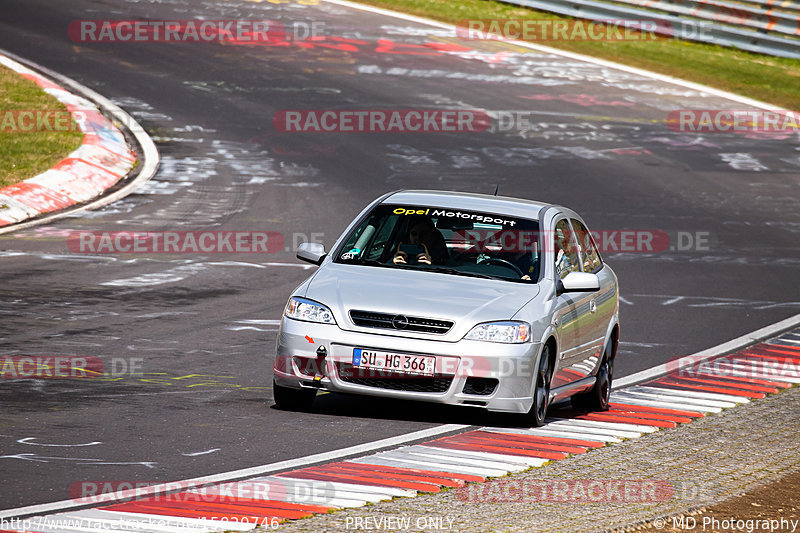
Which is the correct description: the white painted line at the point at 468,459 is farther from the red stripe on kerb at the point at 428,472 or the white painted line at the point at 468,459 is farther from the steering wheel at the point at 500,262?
the steering wheel at the point at 500,262

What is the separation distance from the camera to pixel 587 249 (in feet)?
36.4

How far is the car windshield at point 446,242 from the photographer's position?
32.6 feet

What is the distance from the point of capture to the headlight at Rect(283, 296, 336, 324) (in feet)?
29.8

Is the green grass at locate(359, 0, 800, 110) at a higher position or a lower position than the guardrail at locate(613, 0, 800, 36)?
lower

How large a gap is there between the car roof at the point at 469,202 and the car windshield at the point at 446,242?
2.9 inches

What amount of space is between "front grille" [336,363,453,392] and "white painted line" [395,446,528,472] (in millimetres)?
615

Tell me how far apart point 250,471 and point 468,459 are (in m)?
1.40

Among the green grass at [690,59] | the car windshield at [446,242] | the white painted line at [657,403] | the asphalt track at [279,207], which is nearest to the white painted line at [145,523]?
the asphalt track at [279,207]

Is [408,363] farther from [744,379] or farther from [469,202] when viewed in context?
[744,379]

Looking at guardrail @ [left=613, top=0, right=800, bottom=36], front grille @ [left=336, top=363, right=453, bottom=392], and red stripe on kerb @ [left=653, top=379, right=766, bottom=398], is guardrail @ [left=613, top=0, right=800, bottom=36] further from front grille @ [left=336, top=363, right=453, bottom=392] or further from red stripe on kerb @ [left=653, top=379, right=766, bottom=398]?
front grille @ [left=336, top=363, right=453, bottom=392]

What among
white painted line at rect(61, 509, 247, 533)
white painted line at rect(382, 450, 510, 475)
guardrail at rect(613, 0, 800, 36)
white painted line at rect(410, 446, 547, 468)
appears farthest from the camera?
guardrail at rect(613, 0, 800, 36)

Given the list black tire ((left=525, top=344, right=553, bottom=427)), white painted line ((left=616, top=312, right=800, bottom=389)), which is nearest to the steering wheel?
black tire ((left=525, top=344, right=553, bottom=427))

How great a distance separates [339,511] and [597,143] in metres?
18.8

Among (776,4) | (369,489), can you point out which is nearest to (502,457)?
(369,489)
